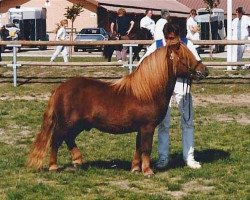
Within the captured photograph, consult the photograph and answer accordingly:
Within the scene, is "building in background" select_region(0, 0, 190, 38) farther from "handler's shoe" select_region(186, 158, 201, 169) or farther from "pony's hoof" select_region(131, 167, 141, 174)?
"pony's hoof" select_region(131, 167, 141, 174)

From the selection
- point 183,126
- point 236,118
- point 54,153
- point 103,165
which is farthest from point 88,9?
point 54,153

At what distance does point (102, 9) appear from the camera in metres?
52.8

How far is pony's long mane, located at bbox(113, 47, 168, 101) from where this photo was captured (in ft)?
28.5

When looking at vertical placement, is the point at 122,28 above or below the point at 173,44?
above

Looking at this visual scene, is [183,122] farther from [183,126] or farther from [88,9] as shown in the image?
[88,9]

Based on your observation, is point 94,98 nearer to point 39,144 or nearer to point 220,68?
point 39,144

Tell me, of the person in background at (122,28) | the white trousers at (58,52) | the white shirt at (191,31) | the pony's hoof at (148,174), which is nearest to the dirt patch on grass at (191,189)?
the pony's hoof at (148,174)

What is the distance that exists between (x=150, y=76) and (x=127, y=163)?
1.71m

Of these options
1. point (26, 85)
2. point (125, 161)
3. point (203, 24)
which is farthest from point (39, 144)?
point (203, 24)

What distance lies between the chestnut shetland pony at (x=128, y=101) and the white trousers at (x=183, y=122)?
0.62 meters

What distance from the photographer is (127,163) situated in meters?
9.97

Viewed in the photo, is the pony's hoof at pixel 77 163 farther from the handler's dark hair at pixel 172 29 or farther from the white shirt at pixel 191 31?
the white shirt at pixel 191 31

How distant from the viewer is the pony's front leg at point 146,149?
8.91 metres

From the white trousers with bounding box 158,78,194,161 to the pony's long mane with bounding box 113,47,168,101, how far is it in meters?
0.72
